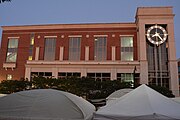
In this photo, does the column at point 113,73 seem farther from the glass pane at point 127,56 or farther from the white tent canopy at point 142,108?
the white tent canopy at point 142,108

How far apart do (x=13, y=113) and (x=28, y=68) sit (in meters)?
34.0

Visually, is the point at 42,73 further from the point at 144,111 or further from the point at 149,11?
the point at 144,111

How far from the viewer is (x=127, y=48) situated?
40188 millimetres

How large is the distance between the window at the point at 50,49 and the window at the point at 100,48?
26.6 feet

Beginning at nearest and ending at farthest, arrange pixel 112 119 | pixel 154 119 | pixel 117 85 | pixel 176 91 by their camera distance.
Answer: pixel 154 119 → pixel 112 119 → pixel 117 85 → pixel 176 91

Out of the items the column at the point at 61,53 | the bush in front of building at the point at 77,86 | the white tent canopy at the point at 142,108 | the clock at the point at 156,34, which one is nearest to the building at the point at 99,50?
the clock at the point at 156,34

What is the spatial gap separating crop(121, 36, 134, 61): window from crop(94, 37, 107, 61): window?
3.37 meters

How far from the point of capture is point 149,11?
125 ft

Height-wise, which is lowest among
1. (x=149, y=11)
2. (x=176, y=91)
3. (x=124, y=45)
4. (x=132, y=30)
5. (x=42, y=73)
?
(x=176, y=91)

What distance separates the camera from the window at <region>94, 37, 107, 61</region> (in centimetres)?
4025

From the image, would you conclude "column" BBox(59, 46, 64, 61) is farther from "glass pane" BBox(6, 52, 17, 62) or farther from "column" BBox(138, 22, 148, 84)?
"column" BBox(138, 22, 148, 84)

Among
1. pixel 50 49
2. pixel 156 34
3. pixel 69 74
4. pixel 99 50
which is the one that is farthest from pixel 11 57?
pixel 156 34

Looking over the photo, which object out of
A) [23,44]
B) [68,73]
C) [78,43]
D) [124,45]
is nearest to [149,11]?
[124,45]

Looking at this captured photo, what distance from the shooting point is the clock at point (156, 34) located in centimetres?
3741
